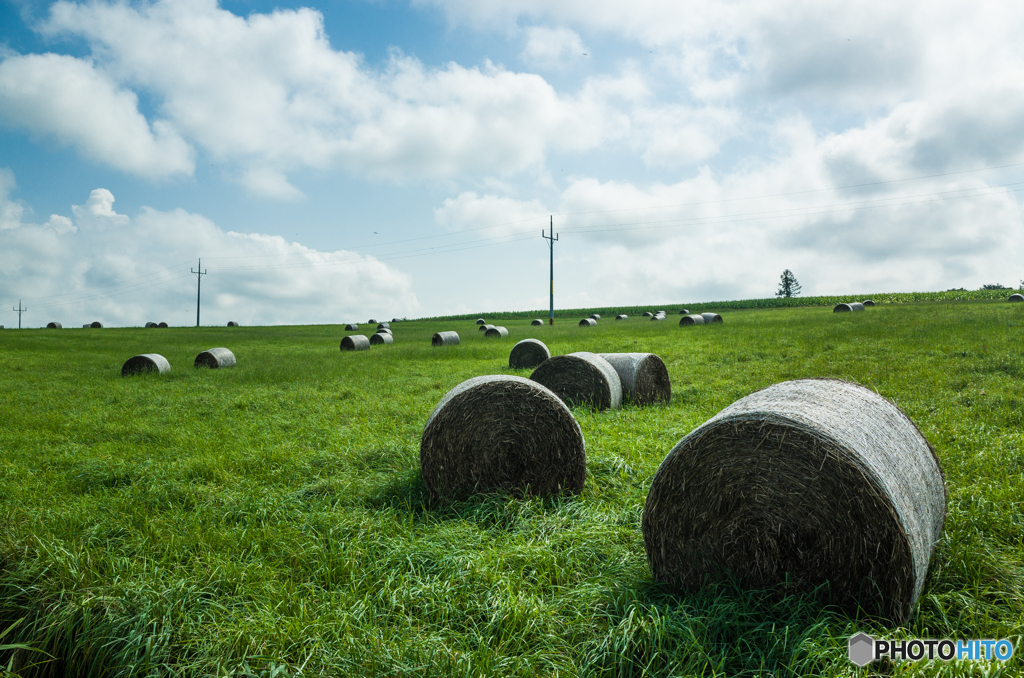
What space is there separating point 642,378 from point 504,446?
5.68 meters

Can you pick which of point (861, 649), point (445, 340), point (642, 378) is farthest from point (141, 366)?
point (861, 649)

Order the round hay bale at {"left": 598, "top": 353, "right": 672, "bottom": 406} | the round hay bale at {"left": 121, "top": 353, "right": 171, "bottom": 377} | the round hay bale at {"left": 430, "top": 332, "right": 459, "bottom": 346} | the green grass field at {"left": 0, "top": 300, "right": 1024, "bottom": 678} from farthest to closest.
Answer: the round hay bale at {"left": 430, "top": 332, "right": 459, "bottom": 346}
the round hay bale at {"left": 121, "top": 353, "right": 171, "bottom": 377}
the round hay bale at {"left": 598, "top": 353, "right": 672, "bottom": 406}
the green grass field at {"left": 0, "top": 300, "right": 1024, "bottom": 678}

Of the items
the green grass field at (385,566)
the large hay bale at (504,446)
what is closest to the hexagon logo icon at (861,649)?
the green grass field at (385,566)

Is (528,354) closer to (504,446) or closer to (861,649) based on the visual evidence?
(504,446)

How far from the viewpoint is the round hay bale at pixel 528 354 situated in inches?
695

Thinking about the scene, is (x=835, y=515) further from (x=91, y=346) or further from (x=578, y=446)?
(x=91, y=346)

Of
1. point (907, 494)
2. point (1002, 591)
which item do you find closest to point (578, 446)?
point (907, 494)

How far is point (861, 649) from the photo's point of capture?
9.88 feet

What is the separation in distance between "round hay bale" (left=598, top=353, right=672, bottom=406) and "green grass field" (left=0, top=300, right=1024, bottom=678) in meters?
1.39

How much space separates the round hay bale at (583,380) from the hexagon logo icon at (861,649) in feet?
22.4

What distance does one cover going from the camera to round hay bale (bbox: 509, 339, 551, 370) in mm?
17641

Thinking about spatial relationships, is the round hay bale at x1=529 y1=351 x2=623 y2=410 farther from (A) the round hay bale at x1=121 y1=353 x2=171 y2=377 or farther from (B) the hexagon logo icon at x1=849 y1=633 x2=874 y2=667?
(A) the round hay bale at x1=121 y1=353 x2=171 y2=377

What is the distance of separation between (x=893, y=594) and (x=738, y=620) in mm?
922

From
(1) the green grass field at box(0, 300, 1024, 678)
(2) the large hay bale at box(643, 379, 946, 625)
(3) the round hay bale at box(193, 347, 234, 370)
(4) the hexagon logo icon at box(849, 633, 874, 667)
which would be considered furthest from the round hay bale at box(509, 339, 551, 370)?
(4) the hexagon logo icon at box(849, 633, 874, 667)
